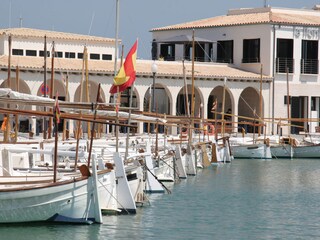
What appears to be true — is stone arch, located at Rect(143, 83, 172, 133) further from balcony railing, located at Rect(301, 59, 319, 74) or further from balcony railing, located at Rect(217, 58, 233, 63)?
balcony railing, located at Rect(301, 59, 319, 74)

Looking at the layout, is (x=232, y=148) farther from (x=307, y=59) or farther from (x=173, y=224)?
(x=173, y=224)

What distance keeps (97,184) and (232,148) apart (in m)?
35.6

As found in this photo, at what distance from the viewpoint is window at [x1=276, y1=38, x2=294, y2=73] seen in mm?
79188

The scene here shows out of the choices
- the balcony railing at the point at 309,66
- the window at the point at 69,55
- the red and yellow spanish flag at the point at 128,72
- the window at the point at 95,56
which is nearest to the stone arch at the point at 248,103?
the balcony railing at the point at 309,66

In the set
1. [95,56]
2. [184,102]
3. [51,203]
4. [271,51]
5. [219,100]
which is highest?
[271,51]

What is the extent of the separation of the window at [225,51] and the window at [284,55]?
360cm

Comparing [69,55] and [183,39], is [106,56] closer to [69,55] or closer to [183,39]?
[69,55]

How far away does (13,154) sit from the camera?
35500 mm

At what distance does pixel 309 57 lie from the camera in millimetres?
80562

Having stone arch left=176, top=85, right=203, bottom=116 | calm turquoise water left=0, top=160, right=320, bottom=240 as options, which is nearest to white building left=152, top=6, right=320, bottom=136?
stone arch left=176, top=85, right=203, bottom=116

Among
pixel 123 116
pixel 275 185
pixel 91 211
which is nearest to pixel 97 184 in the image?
pixel 91 211

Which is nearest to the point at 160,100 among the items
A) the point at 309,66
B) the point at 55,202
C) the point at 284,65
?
the point at 284,65

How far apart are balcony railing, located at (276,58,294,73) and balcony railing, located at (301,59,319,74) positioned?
994 mm

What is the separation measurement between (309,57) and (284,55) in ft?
6.73
